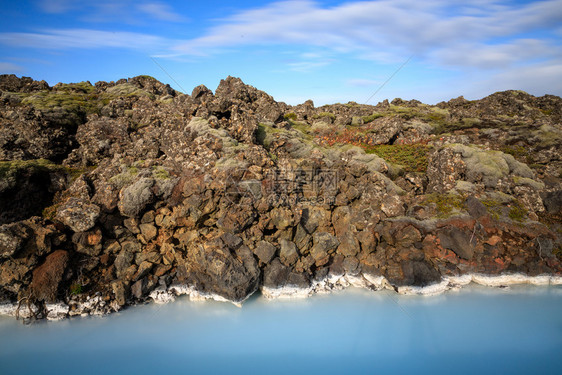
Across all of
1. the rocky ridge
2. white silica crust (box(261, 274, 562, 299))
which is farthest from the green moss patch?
white silica crust (box(261, 274, 562, 299))

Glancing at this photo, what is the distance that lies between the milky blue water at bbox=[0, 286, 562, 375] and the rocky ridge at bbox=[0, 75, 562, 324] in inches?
40.8

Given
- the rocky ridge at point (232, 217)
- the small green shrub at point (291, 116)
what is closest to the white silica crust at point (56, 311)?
the rocky ridge at point (232, 217)

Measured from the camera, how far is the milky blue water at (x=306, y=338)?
43.8 feet

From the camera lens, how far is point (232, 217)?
17531mm

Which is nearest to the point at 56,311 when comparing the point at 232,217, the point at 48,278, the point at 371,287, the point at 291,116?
the point at 48,278

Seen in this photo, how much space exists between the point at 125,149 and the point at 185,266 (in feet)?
39.1

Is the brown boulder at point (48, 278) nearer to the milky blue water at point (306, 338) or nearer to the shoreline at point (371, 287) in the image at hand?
the milky blue water at point (306, 338)

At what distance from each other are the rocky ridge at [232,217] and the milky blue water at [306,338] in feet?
3.40

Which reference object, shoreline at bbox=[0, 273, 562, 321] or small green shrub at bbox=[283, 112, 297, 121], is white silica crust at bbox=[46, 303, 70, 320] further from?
small green shrub at bbox=[283, 112, 297, 121]

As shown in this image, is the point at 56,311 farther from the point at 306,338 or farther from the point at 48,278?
the point at 306,338

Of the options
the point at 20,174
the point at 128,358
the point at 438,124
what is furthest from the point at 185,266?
the point at 438,124

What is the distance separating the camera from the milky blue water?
13344 mm

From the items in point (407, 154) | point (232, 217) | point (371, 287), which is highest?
point (407, 154)

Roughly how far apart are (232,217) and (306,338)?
313 inches
